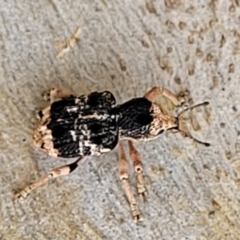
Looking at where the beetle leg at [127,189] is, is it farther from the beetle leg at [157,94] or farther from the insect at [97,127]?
the beetle leg at [157,94]

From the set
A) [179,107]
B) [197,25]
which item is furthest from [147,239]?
[197,25]

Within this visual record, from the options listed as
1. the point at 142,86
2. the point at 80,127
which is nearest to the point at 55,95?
Answer: the point at 80,127

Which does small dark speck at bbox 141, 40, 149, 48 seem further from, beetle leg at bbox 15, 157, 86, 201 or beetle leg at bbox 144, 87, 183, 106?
beetle leg at bbox 15, 157, 86, 201

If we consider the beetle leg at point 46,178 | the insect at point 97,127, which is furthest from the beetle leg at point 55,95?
the beetle leg at point 46,178

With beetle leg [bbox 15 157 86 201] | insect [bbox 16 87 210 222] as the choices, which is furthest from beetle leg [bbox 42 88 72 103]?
beetle leg [bbox 15 157 86 201]

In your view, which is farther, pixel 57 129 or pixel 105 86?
pixel 105 86

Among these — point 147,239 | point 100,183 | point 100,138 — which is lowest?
point 147,239

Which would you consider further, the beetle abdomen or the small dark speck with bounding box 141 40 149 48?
the small dark speck with bounding box 141 40 149 48

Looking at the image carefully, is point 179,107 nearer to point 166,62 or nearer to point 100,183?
point 166,62
